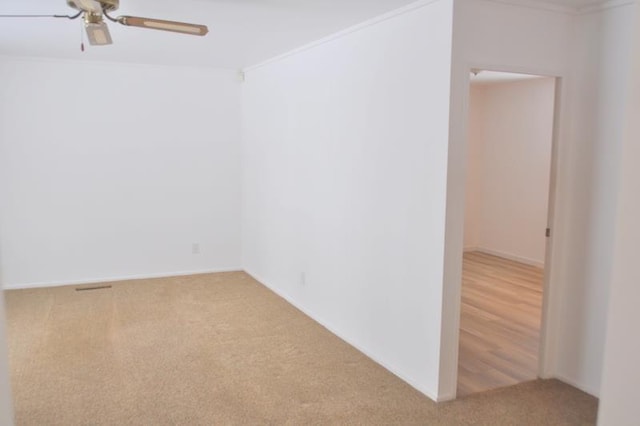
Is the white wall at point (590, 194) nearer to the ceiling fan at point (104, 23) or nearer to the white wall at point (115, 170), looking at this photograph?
the ceiling fan at point (104, 23)

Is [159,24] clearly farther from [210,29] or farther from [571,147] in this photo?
[571,147]

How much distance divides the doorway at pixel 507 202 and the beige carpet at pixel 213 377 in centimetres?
129

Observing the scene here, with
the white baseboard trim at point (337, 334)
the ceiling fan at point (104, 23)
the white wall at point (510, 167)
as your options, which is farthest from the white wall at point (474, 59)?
the white wall at point (510, 167)

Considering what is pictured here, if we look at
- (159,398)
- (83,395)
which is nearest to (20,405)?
(83,395)

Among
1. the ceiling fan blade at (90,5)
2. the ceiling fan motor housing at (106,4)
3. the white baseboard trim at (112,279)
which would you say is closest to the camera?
the ceiling fan blade at (90,5)

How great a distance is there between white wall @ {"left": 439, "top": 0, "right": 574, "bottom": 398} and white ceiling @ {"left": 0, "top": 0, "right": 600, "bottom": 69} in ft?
0.54

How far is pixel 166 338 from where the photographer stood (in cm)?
401

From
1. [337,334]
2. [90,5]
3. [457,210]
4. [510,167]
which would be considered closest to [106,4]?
[90,5]

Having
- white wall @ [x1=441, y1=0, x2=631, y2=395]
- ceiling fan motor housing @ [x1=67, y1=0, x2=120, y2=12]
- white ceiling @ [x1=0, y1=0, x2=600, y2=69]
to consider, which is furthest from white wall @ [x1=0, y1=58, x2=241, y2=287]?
white wall @ [x1=441, y1=0, x2=631, y2=395]

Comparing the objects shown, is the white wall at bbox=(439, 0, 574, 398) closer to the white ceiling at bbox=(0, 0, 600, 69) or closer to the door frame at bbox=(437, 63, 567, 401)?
the door frame at bbox=(437, 63, 567, 401)

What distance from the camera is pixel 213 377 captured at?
3334 millimetres

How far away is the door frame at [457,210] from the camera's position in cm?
287

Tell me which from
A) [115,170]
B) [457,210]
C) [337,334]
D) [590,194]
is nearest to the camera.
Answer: [457,210]

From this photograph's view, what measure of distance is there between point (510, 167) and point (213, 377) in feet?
17.4
